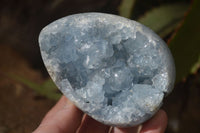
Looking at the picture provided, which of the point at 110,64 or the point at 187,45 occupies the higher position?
the point at 110,64

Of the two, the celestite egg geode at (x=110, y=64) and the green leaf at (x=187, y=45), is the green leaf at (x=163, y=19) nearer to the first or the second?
the green leaf at (x=187, y=45)

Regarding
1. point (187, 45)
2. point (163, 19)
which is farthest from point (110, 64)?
point (163, 19)

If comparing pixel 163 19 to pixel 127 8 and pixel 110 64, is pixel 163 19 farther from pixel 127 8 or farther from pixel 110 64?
pixel 110 64

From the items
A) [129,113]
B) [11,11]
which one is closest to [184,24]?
[129,113]

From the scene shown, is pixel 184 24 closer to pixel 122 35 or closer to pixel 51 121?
pixel 122 35

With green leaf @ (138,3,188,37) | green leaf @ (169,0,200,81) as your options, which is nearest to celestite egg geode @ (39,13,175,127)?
green leaf @ (169,0,200,81)

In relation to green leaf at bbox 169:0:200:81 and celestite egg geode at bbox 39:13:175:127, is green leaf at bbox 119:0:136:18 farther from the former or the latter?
celestite egg geode at bbox 39:13:175:127
